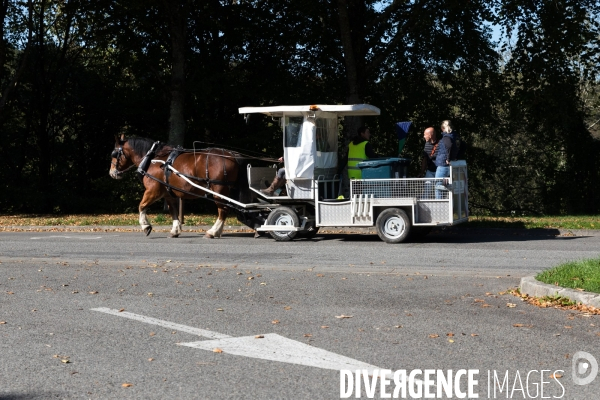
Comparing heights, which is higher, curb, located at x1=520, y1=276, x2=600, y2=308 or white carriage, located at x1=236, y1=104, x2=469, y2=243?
white carriage, located at x1=236, y1=104, x2=469, y2=243

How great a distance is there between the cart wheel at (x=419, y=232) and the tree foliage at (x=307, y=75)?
8.63 m

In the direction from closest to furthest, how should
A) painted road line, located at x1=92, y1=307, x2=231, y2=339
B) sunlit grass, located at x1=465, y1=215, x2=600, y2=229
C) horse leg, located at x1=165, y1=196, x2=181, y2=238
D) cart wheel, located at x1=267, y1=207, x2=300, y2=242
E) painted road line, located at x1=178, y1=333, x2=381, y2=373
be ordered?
1. painted road line, located at x1=178, y1=333, x2=381, y2=373
2. painted road line, located at x1=92, y1=307, x2=231, y2=339
3. cart wheel, located at x1=267, y1=207, x2=300, y2=242
4. horse leg, located at x1=165, y1=196, x2=181, y2=238
5. sunlit grass, located at x1=465, y1=215, x2=600, y2=229

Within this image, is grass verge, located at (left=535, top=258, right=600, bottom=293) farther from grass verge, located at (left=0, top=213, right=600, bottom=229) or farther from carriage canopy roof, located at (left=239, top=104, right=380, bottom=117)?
grass verge, located at (left=0, top=213, right=600, bottom=229)

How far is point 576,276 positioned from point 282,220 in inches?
314

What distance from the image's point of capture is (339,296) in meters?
9.81

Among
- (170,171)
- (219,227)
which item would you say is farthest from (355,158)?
(170,171)

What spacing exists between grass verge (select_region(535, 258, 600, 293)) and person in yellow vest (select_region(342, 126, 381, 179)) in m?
6.73

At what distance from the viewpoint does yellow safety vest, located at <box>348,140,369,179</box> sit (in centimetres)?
1692

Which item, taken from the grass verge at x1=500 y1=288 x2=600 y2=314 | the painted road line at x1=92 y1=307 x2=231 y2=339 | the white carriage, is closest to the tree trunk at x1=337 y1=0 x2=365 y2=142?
the white carriage

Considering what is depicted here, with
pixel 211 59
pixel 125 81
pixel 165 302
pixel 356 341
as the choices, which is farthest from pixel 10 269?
pixel 125 81

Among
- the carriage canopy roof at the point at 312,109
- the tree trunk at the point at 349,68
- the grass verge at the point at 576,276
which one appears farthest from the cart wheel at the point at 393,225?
the tree trunk at the point at 349,68

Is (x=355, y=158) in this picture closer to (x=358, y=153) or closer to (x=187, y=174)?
(x=358, y=153)

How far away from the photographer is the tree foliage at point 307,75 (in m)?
26.1

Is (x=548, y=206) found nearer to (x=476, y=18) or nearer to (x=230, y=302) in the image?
(x=476, y=18)
